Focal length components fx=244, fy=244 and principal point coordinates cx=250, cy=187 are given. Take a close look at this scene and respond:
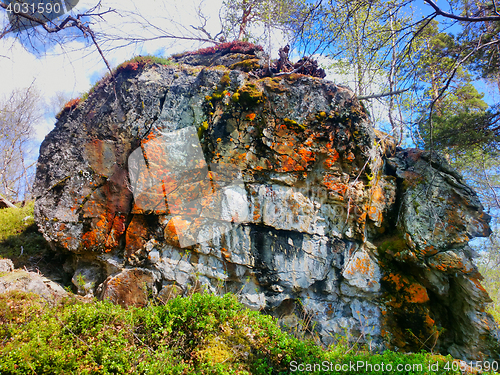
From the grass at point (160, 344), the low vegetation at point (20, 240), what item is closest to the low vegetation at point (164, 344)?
the grass at point (160, 344)

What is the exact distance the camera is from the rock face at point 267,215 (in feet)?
15.6

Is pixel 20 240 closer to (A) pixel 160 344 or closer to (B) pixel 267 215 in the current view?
(A) pixel 160 344

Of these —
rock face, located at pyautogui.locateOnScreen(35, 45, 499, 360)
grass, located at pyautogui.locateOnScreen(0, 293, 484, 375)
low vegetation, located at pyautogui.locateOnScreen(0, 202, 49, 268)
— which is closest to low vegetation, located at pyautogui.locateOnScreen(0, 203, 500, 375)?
grass, located at pyautogui.locateOnScreen(0, 293, 484, 375)

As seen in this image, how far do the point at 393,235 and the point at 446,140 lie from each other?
2.88 metres

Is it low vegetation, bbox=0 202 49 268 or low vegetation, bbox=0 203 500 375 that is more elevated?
low vegetation, bbox=0 202 49 268

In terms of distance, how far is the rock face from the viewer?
4758mm

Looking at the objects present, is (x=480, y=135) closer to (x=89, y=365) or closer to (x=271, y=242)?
(x=271, y=242)

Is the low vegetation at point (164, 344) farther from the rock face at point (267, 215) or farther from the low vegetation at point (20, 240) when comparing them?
the low vegetation at point (20, 240)

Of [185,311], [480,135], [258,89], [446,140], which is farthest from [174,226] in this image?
[480,135]

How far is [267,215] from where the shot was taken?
4.93 meters
